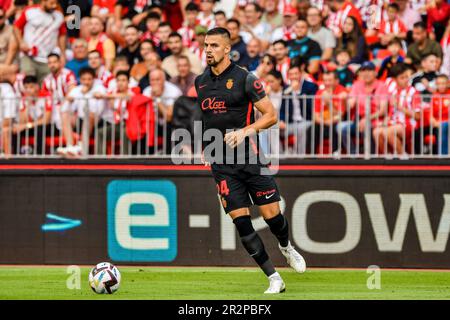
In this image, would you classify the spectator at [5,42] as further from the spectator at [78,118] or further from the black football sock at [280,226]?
the black football sock at [280,226]

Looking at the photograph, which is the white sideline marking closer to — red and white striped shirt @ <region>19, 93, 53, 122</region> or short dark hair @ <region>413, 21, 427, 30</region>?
red and white striped shirt @ <region>19, 93, 53, 122</region>

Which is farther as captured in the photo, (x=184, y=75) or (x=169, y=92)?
(x=184, y=75)

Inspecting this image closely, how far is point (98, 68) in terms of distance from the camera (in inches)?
752

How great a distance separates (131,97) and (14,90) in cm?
274

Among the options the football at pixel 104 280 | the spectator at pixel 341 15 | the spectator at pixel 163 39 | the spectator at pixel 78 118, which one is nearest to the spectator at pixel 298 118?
the spectator at pixel 78 118

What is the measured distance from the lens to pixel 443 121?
1645 cm

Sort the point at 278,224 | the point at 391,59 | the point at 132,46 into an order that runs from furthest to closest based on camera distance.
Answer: the point at 132,46, the point at 391,59, the point at 278,224

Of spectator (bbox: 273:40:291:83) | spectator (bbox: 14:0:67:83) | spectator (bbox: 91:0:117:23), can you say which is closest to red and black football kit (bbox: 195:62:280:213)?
spectator (bbox: 273:40:291:83)

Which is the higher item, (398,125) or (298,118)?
(298,118)

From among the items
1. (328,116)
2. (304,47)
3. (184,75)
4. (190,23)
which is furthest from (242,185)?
(190,23)

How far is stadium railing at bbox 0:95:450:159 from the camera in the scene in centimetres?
1662

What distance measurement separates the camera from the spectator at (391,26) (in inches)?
763

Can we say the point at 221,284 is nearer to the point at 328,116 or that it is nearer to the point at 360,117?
the point at 328,116

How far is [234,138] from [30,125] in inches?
249
